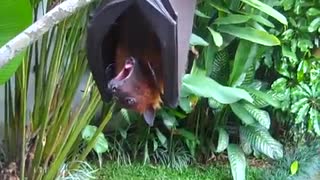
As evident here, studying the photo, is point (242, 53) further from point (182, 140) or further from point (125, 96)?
point (125, 96)

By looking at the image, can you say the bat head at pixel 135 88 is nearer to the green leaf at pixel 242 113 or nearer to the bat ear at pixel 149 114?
the bat ear at pixel 149 114

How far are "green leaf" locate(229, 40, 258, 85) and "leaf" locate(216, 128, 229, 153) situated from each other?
317mm

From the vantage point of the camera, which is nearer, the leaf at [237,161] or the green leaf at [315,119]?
the leaf at [237,161]

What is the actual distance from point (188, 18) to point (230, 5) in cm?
Answer: 168

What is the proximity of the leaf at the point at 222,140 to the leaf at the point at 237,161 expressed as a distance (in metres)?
0.03

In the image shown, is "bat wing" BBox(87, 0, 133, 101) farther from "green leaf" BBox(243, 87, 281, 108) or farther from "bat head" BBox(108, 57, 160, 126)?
"green leaf" BBox(243, 87, 281, 108)

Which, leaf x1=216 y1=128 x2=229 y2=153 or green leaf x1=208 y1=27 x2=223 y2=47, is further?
leaf x1=216 y1=128 x2=229 y2=153

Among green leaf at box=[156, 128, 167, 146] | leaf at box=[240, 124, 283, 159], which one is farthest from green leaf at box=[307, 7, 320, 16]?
green leaf at box=[156, 128, 167, 146]

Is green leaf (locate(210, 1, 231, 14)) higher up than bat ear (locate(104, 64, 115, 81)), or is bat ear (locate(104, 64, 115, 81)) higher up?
bat ear (locate(104, 64, 115, 81))

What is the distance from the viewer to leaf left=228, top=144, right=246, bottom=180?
231cm

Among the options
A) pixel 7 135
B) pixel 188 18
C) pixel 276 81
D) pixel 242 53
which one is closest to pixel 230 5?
pixel 242 53

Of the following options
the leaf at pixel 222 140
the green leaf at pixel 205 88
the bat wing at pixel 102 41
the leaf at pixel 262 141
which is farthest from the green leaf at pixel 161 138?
the bat wing at pixel 102 41

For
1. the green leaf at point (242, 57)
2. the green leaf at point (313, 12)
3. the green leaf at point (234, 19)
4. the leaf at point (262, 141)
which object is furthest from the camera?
the leaf at point (262, 141)

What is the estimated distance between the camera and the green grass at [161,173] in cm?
230
